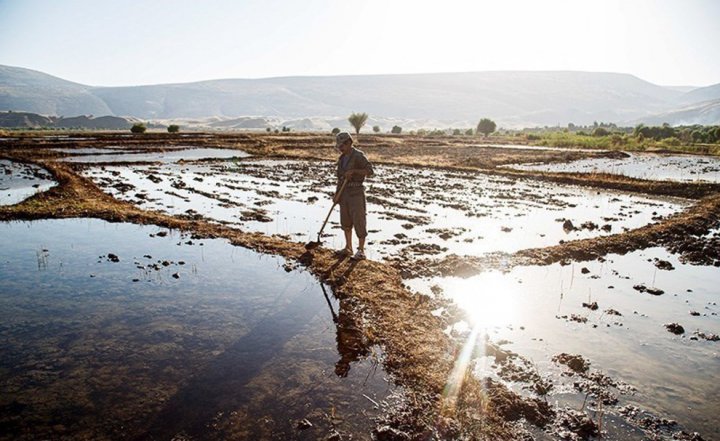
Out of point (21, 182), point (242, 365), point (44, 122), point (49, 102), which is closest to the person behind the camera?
point (242, 365)

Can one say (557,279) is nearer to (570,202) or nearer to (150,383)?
(150,383)

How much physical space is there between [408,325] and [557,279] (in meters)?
3.38

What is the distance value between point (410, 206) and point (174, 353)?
30.3ft

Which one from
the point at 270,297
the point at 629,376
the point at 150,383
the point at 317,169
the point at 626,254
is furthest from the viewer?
the point at 317,169

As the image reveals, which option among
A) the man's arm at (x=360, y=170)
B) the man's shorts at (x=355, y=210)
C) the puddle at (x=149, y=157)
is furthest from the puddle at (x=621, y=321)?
the puddle at (x=149, y=157)

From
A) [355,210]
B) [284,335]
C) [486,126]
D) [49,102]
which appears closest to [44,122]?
[486,126]

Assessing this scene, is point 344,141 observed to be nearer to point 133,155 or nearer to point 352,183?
point 352,183

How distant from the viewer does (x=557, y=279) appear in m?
6.90

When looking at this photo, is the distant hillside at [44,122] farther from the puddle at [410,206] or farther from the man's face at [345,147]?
the man's face at [345,147]

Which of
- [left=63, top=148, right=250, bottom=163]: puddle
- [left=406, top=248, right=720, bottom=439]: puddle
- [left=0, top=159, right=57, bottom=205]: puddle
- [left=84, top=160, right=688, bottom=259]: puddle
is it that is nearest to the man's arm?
[left=84, top=160, right=688, bottom=259]: puddle

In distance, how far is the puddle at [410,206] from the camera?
30.3 ft

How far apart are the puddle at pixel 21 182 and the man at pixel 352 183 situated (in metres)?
9.56

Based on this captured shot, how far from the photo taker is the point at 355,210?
686 cm

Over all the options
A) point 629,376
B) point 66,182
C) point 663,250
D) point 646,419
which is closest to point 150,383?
point 646,419
